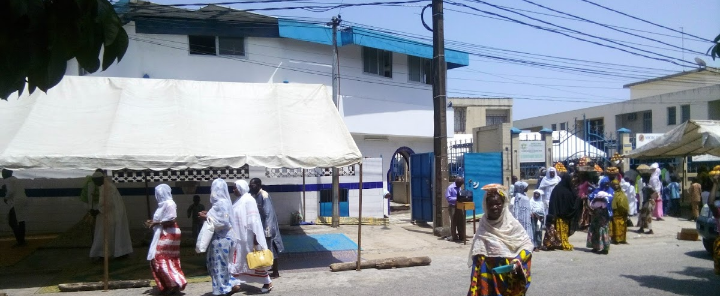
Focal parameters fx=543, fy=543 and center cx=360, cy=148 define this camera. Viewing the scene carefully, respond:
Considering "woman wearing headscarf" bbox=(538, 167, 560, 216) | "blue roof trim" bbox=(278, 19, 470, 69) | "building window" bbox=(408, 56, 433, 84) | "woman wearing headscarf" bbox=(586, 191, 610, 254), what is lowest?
"woman wearing headscarf" bbox=(586, 191, 610, 254)

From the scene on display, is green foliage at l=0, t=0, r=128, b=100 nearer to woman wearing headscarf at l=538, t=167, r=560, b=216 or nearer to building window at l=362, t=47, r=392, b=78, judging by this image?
woman wearing headscarf at l=538, t=167, r=560, b=216

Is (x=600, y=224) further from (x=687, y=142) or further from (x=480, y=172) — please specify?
(x=687, y=142)

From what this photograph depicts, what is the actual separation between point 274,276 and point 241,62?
32.7 feet

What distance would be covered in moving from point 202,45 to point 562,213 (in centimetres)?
1172

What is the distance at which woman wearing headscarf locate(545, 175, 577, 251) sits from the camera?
10.9 metres

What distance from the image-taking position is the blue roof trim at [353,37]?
17.4 metres

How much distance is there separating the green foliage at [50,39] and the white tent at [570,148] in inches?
651

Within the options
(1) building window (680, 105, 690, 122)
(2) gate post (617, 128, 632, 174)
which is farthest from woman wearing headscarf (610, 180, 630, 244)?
(1) building window (680, 105, 690, 122)

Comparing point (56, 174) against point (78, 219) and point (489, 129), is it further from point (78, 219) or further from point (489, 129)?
point (489, 129)

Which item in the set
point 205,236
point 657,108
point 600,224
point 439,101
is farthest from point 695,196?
point 657,108

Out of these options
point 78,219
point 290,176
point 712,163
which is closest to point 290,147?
point 290,176

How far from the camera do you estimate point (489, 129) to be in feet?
57.7

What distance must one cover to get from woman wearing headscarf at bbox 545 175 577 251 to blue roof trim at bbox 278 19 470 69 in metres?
9.03

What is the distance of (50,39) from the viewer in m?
2.46
